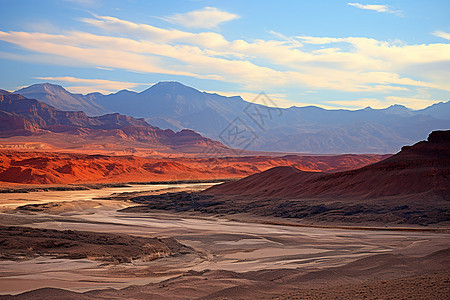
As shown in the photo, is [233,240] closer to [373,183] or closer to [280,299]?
[280,299]

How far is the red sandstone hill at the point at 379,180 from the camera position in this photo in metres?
30.0

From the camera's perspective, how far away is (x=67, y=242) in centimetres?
1509

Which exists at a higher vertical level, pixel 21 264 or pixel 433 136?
pixel 433 136

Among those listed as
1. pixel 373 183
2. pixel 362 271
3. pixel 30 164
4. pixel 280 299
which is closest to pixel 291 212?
pixel 373 183

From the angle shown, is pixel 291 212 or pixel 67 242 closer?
pixel 67 242

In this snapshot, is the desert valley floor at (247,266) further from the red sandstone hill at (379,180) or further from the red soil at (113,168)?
the red soil at (113,168)

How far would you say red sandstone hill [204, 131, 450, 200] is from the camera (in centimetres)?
2997

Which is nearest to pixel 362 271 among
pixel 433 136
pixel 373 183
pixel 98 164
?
pixel 373 183

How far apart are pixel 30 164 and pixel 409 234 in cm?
5808

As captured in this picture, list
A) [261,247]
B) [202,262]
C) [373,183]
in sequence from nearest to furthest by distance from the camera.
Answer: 1. [202,262]
2. [261,247]
3. [373,183]

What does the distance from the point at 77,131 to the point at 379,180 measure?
427 ft

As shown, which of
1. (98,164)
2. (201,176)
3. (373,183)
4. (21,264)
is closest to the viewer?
(21,264)

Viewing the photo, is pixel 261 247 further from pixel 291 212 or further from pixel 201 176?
pixel 201 176

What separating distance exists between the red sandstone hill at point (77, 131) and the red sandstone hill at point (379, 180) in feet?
319
